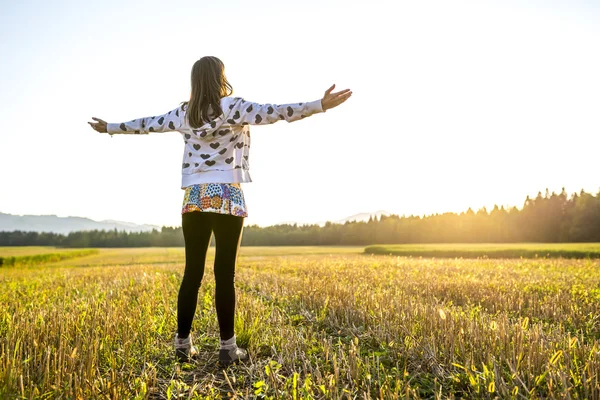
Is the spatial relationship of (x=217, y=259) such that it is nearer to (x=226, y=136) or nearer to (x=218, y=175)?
(x=218, y=175)

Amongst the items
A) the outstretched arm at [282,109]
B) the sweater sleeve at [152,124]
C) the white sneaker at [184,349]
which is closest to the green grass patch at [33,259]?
the sweater sleeve at [152,124]

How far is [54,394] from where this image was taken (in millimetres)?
2828

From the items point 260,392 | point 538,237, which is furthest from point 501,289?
point 538,237

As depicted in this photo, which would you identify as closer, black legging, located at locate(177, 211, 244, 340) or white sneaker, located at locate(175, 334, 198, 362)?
black legging, located at locate(177, 211, 244, 340)

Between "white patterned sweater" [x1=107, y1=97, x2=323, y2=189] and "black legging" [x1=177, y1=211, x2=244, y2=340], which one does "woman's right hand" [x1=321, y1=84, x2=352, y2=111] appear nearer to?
"white patterned sweater" [x1=107, y1=97, x2=323, y2=189]

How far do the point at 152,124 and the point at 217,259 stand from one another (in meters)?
1.65

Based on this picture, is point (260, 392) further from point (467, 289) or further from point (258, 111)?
point (467, 289)

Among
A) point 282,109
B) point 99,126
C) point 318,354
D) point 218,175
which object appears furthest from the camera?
point 99,126

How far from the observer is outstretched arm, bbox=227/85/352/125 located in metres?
3.60

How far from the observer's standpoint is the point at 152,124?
167 inches

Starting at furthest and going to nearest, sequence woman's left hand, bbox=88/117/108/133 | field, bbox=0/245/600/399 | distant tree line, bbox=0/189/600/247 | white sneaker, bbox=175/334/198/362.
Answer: distant tree line, bbox=0/189/600/247, woman's left hand, bbox=88/117/108/133, white sneaker, bbox=175/334/198/362, field, bbox=0/245/600/399

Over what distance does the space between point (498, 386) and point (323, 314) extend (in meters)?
2.89

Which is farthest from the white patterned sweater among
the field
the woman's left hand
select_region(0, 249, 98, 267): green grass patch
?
select_region(0, 249, 98, 267): green grass patch

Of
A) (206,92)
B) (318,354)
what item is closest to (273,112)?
(206,92)
